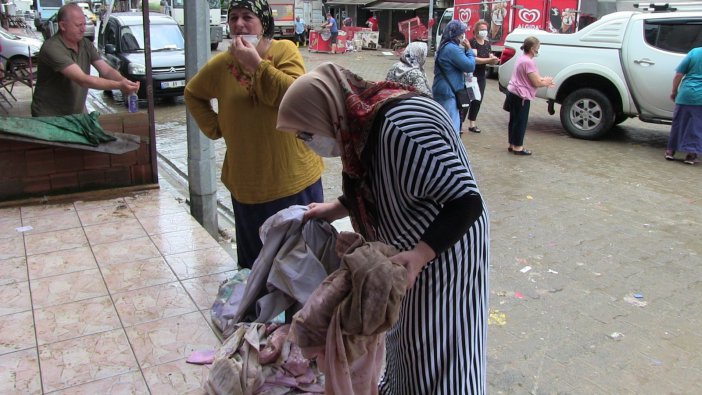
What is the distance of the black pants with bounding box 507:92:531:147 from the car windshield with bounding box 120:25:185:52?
797 cm

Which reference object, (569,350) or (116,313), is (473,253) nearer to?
(569,350)

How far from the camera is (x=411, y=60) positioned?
6391 mm

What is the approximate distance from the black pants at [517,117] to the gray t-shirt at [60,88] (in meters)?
5.49

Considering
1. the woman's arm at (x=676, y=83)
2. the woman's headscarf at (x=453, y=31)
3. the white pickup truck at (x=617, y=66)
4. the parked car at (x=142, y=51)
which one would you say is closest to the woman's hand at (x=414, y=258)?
the woman's headscarf at (x=453, y=31)

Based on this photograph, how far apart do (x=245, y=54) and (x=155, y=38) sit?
11319mm

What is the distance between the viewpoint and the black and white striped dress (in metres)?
1.81

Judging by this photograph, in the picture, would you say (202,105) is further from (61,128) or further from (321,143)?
(61,128)

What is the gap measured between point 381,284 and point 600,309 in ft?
9.63

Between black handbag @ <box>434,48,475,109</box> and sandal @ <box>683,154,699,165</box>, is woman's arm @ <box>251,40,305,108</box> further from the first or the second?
sandal @ <box>683,154,699,165</box>

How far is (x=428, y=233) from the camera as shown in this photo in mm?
1867

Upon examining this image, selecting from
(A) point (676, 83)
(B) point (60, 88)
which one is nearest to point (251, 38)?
(B) point (60, 88)

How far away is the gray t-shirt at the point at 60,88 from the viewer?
5129 millimetres

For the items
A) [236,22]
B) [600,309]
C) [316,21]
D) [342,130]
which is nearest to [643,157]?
[600,309]

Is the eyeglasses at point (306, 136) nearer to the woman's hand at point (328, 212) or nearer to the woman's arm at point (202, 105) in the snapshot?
the woman's hand at point (328, 212)
